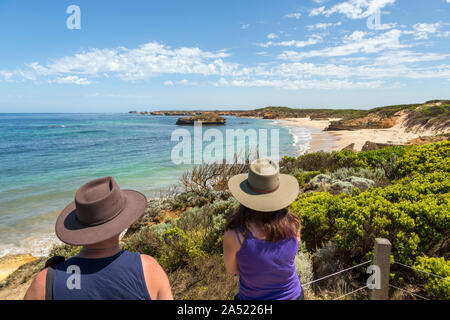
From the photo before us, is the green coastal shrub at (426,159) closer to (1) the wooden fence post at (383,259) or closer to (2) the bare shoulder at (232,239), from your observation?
(1) the wooden fence post at (383,259)

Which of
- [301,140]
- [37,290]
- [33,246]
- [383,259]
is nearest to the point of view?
[37,290]

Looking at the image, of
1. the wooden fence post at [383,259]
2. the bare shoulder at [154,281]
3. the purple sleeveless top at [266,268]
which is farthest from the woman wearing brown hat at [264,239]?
the wooden fence post at [383,259]

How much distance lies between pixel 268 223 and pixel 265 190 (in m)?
0.27

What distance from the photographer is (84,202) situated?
148 cm

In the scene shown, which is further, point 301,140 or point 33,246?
point 301,140

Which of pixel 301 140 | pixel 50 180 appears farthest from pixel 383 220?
pixel 301 140

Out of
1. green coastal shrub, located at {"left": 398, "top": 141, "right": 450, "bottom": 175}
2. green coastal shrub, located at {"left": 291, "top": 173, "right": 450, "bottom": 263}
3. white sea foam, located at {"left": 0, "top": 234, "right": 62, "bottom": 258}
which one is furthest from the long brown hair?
white sea foam, located at {"left": 0, "top": 234, "right": 62, "bottom": 258}

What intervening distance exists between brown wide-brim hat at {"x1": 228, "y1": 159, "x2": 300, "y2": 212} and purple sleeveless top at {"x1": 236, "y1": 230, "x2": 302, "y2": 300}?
0.25m

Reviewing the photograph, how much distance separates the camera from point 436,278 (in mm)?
2574

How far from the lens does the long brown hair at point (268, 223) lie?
6.13 ft

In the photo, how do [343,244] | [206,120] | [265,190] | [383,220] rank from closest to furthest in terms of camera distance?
[265,190] → [383,220] → [343,244] → [206,120]

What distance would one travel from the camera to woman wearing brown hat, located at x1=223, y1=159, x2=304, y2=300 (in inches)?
73.4

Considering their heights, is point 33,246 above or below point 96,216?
below

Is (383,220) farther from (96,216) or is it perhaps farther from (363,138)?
(363,138)
